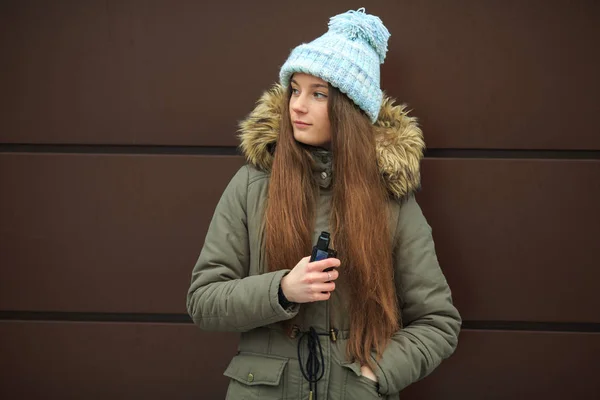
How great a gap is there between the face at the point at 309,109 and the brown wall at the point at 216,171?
0.58m

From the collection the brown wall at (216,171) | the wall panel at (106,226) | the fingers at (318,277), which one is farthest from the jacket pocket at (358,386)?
the wall panel at (106,226)

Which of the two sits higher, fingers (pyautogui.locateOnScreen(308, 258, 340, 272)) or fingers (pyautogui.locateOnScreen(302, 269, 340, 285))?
fingers (pyautogui.locateOnScreen(308, 258, 340, 272))

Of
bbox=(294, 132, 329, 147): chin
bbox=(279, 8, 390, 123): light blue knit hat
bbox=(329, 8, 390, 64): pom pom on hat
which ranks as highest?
bbox=(329, 8, 390, 64): pom pom on hat

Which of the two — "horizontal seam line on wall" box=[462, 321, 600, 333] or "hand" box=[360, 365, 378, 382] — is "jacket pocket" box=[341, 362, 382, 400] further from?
"horizontal seam line on wall" box=[462, 321, 600, 333]

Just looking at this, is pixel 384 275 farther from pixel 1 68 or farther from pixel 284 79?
pixel 1 68

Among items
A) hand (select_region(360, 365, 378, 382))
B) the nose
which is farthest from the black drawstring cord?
the nose

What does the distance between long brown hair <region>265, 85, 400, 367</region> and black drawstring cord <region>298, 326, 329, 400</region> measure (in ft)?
0.30

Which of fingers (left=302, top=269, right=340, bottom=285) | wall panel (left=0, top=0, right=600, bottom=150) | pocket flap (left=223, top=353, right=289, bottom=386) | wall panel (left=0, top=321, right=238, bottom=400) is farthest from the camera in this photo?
wall panel (left=0, top=321, right=238, bottom=400)

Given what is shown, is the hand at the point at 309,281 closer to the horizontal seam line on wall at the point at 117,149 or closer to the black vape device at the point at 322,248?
the black vape device at the point at 322,248

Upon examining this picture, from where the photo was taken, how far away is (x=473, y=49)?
2385 mm

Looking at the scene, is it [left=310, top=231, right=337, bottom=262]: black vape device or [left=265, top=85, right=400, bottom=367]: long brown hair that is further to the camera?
[left=265, top=85, right=400, bottom=367]: long brown hair

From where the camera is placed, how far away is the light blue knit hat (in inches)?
71.3

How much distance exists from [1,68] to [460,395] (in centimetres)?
209

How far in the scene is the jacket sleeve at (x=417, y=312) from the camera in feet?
6.02
